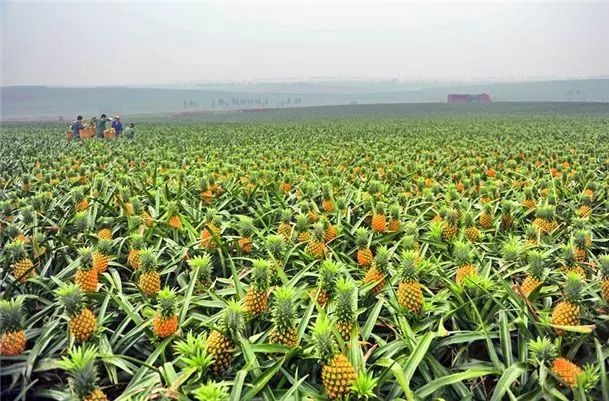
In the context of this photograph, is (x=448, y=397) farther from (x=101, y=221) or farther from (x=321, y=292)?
(x=101, y=221)

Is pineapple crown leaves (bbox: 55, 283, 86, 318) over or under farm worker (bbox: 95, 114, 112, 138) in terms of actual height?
under

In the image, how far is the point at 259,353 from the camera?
216 centimetres

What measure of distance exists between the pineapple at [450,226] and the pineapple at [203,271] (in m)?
1.89

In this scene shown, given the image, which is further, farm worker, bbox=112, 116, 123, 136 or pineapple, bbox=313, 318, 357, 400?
farm worker, bbox=112, 116, 123, 136

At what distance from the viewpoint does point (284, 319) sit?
6.56 ft

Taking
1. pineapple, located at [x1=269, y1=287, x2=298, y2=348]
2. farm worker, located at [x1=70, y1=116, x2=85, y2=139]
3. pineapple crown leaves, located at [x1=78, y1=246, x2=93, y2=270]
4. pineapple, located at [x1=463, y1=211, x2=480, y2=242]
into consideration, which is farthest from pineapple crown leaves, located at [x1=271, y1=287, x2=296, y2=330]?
farm worker, located at [x1=70, y1=116, x2=85, y2=139]

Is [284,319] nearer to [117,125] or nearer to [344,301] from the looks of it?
[344,301]

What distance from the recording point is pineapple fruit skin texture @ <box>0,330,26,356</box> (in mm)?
2094

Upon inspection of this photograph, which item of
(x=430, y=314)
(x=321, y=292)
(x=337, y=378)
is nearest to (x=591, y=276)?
(x=430, y=314)

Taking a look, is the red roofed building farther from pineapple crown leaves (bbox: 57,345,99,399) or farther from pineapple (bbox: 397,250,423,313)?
pineapple crown leaves (bbox: 57,345,99,399)

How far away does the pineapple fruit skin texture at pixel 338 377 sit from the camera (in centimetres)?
174

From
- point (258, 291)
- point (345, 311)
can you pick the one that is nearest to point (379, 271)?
point (345, 311)

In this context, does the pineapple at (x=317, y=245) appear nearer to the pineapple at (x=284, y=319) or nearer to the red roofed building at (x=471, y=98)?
the pineapple at (x=284, y=319)

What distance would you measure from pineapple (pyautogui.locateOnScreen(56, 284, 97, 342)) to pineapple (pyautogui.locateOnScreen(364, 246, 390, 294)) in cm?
151
